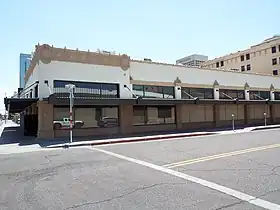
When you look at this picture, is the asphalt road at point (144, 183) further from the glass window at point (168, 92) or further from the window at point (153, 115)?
the glass window at point (168, 92)

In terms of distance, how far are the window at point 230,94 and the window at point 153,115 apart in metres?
7.35

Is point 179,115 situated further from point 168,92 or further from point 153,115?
point 153,115

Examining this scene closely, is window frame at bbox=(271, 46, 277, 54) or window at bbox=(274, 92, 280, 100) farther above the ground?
window frame at bbox=(271, 46, 277, 54)

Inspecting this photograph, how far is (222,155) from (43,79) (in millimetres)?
13754

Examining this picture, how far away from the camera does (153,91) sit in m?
24.1

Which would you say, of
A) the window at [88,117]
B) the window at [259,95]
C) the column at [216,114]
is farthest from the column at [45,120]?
the window at [259,95]

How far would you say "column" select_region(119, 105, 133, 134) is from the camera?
71.7 feet

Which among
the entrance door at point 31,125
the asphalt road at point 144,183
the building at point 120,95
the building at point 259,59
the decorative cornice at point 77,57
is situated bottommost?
the asphalt road at point 144,183

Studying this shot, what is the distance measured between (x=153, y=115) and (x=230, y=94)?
11.2m

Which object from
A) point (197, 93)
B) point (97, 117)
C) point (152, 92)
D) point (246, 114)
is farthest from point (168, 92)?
point (246, 114)

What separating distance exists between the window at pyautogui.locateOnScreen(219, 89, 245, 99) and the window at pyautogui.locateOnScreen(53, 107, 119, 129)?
13.6 m

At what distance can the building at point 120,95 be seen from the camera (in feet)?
62.1

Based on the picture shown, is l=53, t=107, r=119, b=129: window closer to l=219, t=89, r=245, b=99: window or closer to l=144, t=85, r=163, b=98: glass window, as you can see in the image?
l=144, t=85, r=163, b=98: glass window

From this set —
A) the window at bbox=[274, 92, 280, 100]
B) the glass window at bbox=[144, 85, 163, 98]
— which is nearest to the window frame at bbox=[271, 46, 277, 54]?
the window at bbox=[274, 92, 280, 100]
